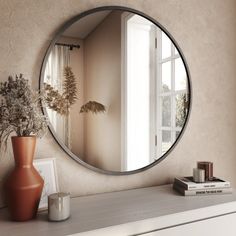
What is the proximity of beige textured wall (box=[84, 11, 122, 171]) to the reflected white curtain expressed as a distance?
9cm

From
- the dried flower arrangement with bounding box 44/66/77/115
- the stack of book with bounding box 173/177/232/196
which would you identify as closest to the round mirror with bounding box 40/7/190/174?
the dried flower arrangement with bounding box 44/66/77/115

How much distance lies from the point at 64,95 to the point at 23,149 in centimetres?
36

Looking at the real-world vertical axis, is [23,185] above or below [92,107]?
below

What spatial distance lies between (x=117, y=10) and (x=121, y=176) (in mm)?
884

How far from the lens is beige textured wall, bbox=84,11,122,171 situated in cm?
131

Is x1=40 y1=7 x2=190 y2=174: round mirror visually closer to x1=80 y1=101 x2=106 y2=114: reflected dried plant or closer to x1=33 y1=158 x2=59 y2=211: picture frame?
x1=80 y1=101 x2=106 y2=114: reflected dried plant

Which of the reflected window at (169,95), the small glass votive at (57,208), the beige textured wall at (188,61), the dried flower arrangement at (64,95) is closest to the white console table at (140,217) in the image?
the small glass votive at (57,208)

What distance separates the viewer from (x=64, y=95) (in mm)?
1267

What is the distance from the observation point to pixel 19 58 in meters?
1.20

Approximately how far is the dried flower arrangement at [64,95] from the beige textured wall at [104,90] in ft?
0.22

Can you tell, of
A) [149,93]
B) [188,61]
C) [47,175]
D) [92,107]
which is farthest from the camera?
[188,61]

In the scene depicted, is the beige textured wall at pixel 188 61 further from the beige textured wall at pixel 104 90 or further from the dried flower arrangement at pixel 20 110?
the dried flower arrangement at pixel 20 110

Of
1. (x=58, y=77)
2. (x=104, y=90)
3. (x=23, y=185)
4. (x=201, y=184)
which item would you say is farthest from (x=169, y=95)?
(x=23, y=185)

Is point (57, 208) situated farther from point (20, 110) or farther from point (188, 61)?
point (188, 61)
